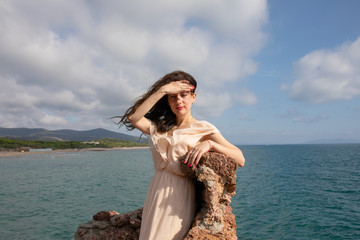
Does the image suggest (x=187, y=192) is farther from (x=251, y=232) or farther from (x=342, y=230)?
(x=342, y=230)

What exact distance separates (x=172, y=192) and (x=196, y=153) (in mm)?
484

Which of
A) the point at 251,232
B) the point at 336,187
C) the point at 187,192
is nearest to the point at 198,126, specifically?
the point at 187,192

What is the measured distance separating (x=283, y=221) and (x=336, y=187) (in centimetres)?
1433

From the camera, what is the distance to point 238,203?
17.5m

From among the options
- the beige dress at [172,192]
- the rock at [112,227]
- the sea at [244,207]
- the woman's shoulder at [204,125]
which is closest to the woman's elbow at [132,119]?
the beige dress at [172,192]

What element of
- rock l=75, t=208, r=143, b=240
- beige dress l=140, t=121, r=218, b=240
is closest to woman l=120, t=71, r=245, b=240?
beige dress l=140, t=121, r=218, b=240

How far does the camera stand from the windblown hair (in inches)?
104

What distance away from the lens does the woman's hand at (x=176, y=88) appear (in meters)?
2.50

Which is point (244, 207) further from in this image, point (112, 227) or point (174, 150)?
point (174, 150)

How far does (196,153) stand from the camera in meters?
2.18

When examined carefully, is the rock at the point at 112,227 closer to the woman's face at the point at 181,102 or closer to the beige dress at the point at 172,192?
the beige dress at the point at 172,192

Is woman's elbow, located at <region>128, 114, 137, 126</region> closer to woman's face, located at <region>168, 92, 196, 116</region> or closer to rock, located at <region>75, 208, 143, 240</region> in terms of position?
woman's face, located at <region>168, 92, 196, 116</region>

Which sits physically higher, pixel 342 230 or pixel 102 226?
pixel 102 226

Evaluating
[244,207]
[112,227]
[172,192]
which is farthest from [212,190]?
[244,207]
